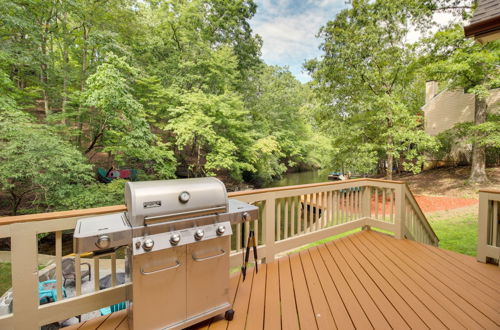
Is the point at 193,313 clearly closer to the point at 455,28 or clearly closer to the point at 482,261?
the point at 482,261

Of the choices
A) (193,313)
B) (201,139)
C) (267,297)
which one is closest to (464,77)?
(201,139)

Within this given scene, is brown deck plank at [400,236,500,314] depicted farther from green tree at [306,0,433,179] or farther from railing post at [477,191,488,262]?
green tree at [306,0,433,179]

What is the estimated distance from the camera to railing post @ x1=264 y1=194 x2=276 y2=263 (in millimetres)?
2979

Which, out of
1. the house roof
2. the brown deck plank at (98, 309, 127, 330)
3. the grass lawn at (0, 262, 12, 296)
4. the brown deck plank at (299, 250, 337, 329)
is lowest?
the grass lawn at (0, 262, 12, 296)

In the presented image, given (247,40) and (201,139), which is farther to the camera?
(247,40)

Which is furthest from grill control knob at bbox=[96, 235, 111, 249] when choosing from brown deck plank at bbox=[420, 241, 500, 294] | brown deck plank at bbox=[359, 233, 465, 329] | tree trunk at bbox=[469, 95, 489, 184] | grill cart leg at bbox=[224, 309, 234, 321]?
tree trunk at bbox=[469, 95, 489, 184]

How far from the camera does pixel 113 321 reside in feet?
6.46

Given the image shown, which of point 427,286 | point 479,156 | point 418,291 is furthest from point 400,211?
point 479,156

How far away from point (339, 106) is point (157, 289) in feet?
35.9

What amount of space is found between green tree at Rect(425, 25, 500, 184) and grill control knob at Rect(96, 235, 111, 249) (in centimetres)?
1118

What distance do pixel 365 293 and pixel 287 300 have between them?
786 millimetres

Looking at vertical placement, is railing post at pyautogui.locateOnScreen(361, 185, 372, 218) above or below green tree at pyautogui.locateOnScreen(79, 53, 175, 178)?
below

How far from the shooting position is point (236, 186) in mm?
14836

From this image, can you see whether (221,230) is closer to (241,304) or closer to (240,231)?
(241,304)
